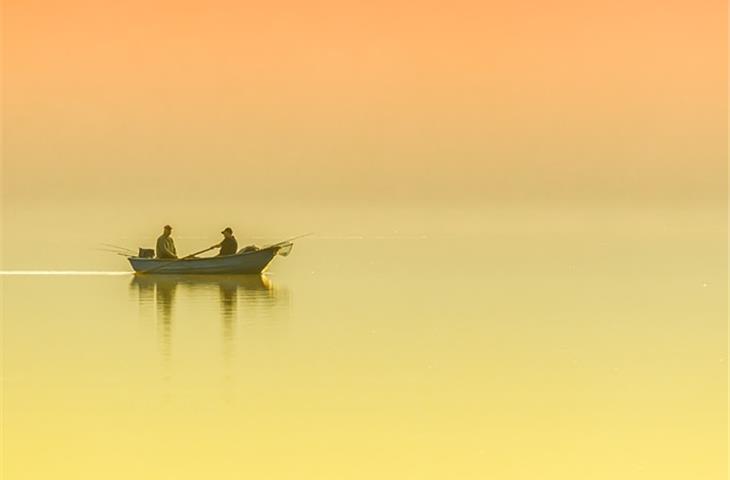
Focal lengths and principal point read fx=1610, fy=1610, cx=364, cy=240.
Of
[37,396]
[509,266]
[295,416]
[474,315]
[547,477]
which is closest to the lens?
[547,477]

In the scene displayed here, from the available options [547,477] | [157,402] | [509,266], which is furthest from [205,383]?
[509,266]

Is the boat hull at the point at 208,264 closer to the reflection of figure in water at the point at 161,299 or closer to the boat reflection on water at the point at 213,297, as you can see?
the boat reflection on water at the point at 213,297

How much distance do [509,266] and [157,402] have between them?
36.7 m

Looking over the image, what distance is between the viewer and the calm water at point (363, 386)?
523 inches

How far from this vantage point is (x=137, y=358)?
20188 millimetres

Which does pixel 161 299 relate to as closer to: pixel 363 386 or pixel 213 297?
pixel 213 297

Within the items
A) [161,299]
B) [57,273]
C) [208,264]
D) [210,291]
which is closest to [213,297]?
[161,299]

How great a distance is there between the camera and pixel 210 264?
39.0m

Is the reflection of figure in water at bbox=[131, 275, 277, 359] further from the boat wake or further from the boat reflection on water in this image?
the boat wake

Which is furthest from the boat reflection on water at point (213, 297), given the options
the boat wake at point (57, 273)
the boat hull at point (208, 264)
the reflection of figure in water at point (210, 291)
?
the boat wake at point (57, 273)

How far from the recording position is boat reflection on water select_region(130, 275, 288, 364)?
25766 millimetres

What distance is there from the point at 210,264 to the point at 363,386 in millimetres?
21874

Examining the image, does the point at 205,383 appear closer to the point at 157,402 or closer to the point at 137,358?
the point at 157,402

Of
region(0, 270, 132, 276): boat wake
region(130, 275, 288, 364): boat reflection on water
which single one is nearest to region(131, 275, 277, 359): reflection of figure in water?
region(130, 275, 288, 364): boat reflection on water
